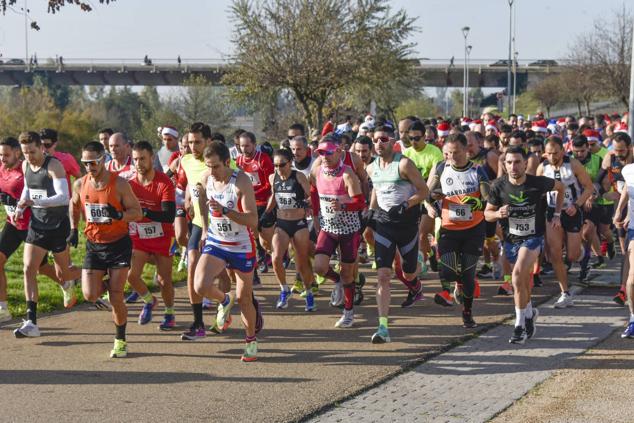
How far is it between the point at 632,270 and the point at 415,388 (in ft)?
9.16

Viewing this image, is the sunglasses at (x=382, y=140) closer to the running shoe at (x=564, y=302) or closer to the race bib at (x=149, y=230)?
the race bib at (x=149, y=230)

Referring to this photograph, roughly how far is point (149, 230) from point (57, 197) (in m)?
0.95

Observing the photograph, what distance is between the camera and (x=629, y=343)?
26.7ft

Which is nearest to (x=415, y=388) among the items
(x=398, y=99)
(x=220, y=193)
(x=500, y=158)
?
(x=220, y=193)

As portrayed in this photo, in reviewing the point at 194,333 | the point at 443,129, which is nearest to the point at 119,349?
the point at 194,333

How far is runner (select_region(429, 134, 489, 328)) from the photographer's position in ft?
29.2

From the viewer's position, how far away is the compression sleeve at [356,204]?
9102 millimetres

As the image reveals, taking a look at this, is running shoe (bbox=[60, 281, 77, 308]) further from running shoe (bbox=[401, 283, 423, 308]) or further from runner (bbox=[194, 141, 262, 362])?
running shoe (bbox=[401, 283, 423, 308])

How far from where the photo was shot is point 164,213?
882cm

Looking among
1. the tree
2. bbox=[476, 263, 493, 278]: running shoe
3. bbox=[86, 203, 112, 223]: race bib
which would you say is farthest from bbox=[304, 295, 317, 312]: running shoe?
the tree

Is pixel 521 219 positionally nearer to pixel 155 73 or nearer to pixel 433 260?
pixel 433 260

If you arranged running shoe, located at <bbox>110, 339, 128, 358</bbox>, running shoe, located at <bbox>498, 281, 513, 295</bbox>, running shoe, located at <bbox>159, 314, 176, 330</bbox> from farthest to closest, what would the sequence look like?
running shoe, located at <bbox>498, 281, 513, 295</bbox>, running shoe, located at <bbox>159, 314, 176, 330</bbox>, running shoe, located at <bbox>110, 339, 128, 358</bbox>

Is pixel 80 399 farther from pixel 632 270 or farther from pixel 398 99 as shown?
pixel 398 99

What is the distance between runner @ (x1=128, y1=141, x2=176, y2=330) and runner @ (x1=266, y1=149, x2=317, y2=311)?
1.32 meters
